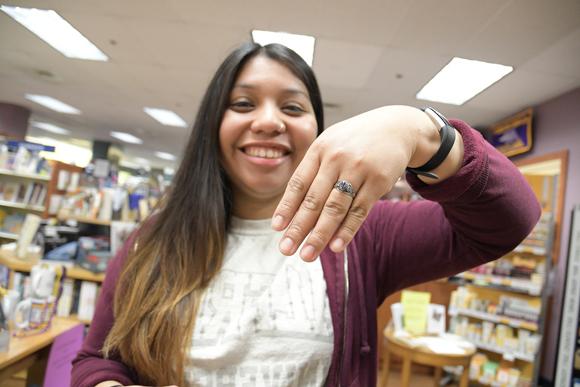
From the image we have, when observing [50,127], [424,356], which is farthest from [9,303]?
[50,127]

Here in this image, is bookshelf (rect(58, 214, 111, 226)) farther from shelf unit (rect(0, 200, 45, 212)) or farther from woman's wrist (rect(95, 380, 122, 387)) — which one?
shelf unit (rect(0, 200, 45, 212))

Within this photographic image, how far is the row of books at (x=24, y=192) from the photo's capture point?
441 cm

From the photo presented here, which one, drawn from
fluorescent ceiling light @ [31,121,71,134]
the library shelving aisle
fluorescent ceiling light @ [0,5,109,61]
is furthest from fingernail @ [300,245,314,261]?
fluorescent ceiling light @ [31,121,71,134]

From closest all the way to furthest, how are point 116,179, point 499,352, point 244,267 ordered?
point 244,267
point 116,179
point 499,352

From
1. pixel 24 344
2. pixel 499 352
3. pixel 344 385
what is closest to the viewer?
pixel 344 385

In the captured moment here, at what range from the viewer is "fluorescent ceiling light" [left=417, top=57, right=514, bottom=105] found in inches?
139

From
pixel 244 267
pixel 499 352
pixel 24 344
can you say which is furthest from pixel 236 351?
pixel 499 352

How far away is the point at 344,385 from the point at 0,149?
15.1 feet

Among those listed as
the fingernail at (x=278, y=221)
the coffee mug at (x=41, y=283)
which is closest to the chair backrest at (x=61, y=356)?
the coffee mug at (x=41, y=283)

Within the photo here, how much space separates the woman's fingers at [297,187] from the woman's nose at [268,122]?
0.35 m

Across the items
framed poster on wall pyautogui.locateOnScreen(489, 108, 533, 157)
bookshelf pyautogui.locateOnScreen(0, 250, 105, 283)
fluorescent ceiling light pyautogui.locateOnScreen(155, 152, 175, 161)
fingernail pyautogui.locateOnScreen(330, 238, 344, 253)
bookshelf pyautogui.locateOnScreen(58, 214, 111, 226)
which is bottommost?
bookshelf pyautogui.locateOnScreen(0, 250, 105, 283)

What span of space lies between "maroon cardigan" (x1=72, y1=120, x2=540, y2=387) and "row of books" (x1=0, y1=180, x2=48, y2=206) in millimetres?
4412

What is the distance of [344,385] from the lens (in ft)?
2.38

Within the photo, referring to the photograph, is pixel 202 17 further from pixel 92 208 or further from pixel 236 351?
pixel 236 351
